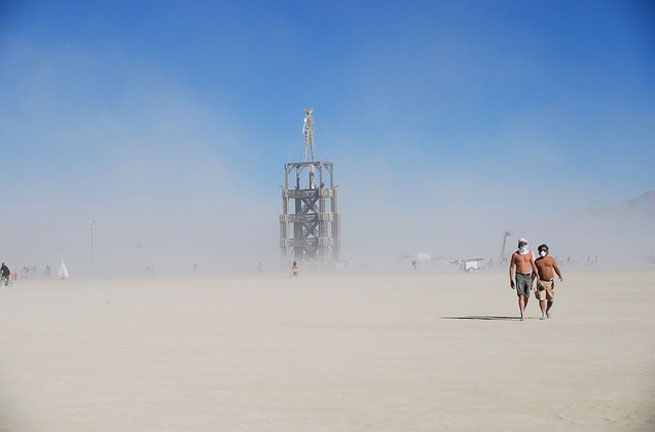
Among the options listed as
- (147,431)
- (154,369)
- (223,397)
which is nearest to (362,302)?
(154,369)

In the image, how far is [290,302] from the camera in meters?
24.0

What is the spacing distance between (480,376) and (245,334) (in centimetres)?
618

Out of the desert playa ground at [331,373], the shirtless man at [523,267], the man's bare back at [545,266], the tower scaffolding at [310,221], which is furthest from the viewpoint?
the tower scaffolding at [310,221]

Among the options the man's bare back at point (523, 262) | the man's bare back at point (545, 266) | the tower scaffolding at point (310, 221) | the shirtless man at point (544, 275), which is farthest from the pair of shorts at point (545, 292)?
the tower scaffolding at point (310, 221)

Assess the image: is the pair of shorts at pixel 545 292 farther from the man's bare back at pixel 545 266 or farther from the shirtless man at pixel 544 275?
the man's bare back at pixel 545 266

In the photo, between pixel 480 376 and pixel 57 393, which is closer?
pixel 57 393

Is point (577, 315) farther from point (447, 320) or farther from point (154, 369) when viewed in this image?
point (154, 369)

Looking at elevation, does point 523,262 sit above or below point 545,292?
above

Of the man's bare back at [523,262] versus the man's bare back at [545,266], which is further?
the man's bare back at [545,266]

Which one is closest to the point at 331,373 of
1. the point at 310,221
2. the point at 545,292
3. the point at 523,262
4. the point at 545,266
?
the point at 523,262

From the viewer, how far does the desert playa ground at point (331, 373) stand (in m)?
7.04

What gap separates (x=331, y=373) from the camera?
9594mm

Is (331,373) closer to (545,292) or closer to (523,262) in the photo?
(523,262)

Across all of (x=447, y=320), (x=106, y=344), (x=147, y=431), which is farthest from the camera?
(x=447, y=320)
